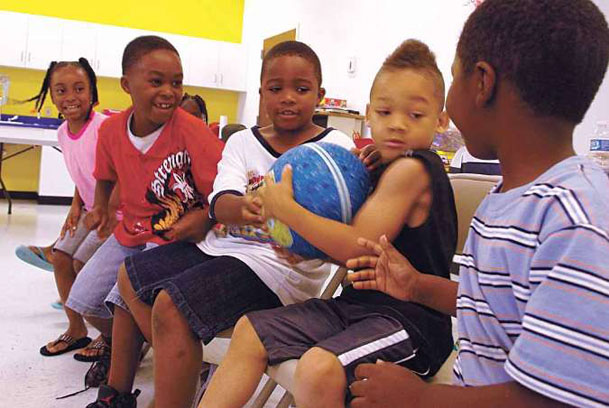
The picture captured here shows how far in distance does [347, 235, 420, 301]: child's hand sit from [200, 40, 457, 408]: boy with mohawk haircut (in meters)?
0.07

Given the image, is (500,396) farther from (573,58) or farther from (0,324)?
(0,324)

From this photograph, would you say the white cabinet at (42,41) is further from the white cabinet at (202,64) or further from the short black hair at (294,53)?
the short black hair at (294,53)

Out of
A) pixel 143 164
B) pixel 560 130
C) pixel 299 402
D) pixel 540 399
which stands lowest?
pixel 299 402

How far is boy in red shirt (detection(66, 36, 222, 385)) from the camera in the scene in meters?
1.98

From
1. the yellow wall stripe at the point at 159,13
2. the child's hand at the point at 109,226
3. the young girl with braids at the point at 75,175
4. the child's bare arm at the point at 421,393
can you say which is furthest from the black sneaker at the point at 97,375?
the yellow wall stripe at the point at 159,13

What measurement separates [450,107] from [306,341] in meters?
0.60

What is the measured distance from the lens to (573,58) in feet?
2.45

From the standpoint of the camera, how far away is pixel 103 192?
2.34 m

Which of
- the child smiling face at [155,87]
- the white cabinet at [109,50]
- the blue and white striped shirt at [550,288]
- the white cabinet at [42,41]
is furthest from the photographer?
the white cabinet at [109,50]

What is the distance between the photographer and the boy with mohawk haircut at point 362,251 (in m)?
1.13

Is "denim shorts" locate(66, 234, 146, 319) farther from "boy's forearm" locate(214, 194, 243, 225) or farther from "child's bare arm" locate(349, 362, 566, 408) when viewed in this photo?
"child's bare arm" locate(349, 362, 566, 408)

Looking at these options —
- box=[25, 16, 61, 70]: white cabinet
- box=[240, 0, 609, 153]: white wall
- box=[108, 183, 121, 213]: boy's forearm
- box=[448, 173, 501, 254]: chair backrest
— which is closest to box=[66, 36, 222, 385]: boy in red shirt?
box=[108, 183, 121, 213]: boy's forearm

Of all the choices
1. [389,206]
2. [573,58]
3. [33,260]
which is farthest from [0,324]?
[573,58]

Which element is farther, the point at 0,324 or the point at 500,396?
the point at 0,324
